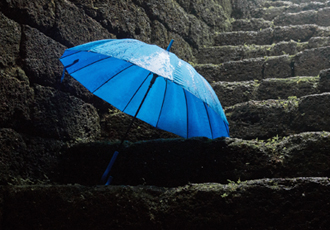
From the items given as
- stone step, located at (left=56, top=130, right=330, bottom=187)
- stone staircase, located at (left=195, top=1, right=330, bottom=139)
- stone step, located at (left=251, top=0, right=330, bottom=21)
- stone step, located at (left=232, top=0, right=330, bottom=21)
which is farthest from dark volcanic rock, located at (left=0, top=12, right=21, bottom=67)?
stone step, located at (left=251, top=0, right=330, bottom=21)

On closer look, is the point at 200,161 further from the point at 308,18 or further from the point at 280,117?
the point at 308,18

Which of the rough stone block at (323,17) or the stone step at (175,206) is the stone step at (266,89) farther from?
the rough stone block at (323,17)

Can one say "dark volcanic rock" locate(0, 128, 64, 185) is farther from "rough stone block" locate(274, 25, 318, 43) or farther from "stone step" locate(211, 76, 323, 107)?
"rough stone block" locate(274, 25, 318, 43)

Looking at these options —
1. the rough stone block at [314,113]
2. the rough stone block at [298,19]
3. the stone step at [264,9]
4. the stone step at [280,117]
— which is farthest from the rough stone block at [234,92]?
the stone step at [264,9]

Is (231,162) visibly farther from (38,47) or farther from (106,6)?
(106,6)

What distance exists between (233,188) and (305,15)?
568 cm

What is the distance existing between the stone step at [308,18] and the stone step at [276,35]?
0.87m

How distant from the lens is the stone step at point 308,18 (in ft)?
21.2

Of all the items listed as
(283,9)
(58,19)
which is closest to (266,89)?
(58,19)

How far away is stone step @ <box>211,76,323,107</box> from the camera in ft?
11.9

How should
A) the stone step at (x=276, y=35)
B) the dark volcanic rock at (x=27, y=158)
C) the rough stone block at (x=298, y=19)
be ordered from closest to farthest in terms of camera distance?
the dark volcanic rock at (x=27, y=158) < the stone step at (x=276, y=35) < the rough stone block at (x=298, y=19)

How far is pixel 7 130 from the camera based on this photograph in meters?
2.47

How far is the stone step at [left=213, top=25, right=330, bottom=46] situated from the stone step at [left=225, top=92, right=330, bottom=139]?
9.24 feet

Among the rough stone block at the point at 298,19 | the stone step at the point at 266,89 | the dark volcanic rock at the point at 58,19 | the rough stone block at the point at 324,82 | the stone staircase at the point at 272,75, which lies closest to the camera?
the dark volcanic rock at the point at 58,19
